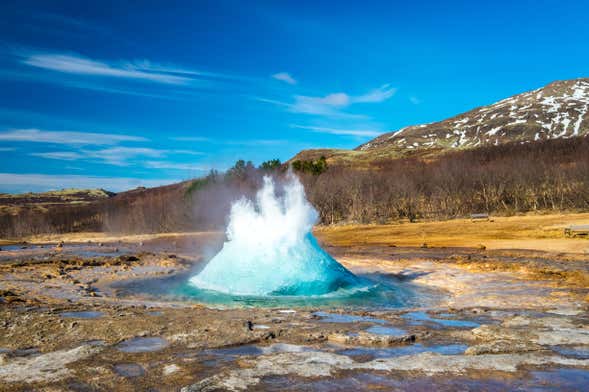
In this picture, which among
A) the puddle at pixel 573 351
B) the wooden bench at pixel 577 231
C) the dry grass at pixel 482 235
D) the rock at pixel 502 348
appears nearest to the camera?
the puddle at pixel 573 351

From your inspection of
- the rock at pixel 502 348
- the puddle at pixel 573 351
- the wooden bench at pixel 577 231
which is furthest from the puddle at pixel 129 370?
the wooden bench at pixel 577 231

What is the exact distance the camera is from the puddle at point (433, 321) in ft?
33.6

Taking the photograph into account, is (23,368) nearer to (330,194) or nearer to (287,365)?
(287,365)

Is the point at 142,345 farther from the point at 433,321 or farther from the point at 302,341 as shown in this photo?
the point at 433,321

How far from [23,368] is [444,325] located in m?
7.74

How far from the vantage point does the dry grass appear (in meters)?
30.7

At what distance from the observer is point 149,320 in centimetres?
1027

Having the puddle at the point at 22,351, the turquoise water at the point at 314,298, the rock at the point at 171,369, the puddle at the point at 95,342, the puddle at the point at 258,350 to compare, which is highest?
the puddle at the point at 22,351

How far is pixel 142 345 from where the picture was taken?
8336 millimetres

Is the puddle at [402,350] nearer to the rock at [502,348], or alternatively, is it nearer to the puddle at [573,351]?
the rock at [502,348]

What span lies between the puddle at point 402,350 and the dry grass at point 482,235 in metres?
21.5

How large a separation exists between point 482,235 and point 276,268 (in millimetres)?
27508

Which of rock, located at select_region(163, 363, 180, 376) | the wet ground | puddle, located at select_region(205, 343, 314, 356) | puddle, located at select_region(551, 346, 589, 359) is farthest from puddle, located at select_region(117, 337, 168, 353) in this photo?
puddle, located at select_region(551, 346, 589, 359)

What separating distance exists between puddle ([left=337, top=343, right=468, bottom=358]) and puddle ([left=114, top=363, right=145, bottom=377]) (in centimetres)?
310
